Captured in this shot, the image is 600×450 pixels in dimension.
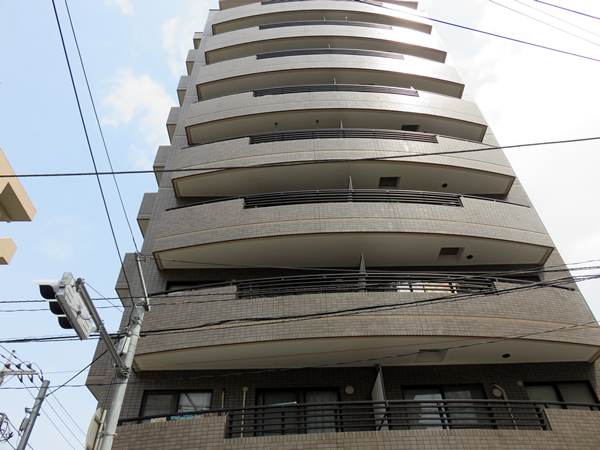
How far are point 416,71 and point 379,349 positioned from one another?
46.4 ft

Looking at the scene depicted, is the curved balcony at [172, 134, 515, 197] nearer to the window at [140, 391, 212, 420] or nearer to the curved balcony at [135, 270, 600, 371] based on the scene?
the curved balcony at [135, 270, 600, 371]

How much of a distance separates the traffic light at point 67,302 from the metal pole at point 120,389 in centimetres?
109

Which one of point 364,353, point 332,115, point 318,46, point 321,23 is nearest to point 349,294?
point 364,353

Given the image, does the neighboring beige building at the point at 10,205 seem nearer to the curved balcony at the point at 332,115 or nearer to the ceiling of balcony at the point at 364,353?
the ceiling of balcony at the point at 364,353

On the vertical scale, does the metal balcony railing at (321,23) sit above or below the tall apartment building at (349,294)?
above

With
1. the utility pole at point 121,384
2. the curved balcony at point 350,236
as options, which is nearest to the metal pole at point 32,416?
the curved balcony at point 350,236

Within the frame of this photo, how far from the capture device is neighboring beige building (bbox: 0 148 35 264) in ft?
26.0

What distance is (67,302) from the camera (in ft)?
18.4

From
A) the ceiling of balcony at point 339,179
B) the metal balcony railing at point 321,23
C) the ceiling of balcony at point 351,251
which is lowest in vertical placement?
the ceiling of balcony at point 351,251

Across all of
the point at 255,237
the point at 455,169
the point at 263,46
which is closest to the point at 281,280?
the point at 255,237

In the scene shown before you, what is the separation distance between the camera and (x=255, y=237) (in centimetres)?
1126

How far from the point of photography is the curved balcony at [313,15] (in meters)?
23.8

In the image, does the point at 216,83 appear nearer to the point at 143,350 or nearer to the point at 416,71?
the point at 416,71

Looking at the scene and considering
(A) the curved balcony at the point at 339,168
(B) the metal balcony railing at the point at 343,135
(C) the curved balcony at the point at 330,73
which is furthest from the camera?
(C) the curved balcony at the point at 330,73
